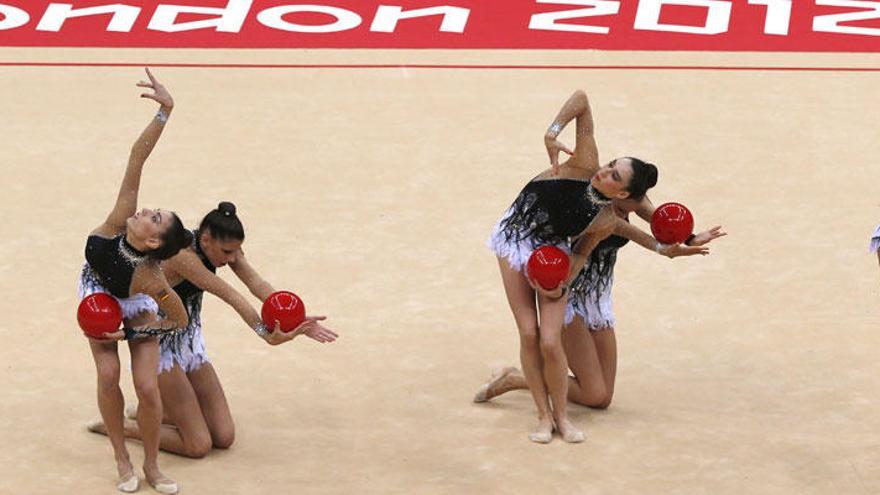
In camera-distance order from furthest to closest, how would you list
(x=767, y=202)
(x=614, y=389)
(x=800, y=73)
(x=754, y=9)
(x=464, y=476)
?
(x=754, y=9)
(x=800, y=73)
(x=767, y=202)
(x=614, y=389)
(x=464, y=476)

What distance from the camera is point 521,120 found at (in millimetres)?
13117

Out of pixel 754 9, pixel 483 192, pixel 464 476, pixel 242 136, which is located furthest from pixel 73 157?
pixel 754 9

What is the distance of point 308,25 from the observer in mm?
14922

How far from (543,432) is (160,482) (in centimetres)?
193

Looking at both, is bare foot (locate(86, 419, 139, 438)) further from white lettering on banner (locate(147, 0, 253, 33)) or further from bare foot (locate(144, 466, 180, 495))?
white lettering on banner (locate(147, 0, 253, 33))

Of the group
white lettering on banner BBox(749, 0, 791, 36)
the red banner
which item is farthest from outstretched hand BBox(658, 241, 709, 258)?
white lettering on banner BBox(749, 0, 791, 36)

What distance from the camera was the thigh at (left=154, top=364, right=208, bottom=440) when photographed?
8.21m

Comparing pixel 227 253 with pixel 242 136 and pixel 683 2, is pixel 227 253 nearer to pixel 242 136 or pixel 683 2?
pixel 242 136

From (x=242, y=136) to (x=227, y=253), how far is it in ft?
15.8

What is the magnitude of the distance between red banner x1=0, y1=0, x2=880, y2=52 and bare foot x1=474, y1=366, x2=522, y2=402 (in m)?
6.11

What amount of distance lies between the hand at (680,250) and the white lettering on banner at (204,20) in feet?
23.6

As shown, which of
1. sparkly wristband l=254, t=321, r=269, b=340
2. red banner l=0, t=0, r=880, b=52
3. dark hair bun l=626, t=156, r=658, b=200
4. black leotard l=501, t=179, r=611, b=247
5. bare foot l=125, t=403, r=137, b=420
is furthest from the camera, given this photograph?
red banner l=0, t=0, r=880, b=52

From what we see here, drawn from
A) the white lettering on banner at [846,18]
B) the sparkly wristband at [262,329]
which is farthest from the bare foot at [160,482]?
the white lettering on banner at [846,18]

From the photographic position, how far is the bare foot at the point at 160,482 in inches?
307
